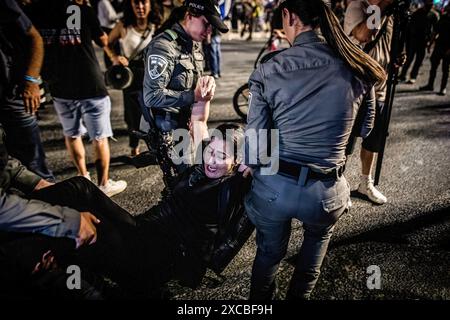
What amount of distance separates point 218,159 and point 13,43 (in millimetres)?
1845

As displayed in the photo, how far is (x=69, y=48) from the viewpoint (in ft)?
10.1

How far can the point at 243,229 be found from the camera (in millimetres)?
2232

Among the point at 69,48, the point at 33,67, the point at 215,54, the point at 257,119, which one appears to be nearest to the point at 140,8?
the point at 69,48

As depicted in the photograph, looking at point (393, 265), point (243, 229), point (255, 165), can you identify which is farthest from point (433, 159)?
point (255, 165)

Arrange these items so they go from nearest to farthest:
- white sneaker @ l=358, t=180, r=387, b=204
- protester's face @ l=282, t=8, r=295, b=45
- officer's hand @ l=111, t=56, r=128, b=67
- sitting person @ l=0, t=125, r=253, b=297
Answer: protester's face @ l=282, t=8, r=295, b=45, sitting person @ l=0, t=125, r=253, b=297, white sneaker @ l=358, t=180, r=387, b=204, officer's hand @ l=111, t=56, r=128, b=67

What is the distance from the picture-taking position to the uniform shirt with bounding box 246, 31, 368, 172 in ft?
4.78

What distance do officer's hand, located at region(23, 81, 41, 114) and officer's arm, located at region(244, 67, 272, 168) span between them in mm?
2029

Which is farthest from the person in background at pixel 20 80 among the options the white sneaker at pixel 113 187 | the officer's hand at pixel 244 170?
the officer's hand at pixel 244 170

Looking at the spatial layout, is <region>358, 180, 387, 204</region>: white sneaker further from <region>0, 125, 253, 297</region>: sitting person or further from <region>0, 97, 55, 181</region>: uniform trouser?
<region>0, 97, 55, 181</region>: uniform trouser

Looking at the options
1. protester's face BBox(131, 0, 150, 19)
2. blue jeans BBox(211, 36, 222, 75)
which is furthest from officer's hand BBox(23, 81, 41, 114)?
blue jeans BBox(211, 36, 222, 75)

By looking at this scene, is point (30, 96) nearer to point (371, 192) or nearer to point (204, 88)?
point (204, 88)

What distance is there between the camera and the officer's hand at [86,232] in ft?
5.88
